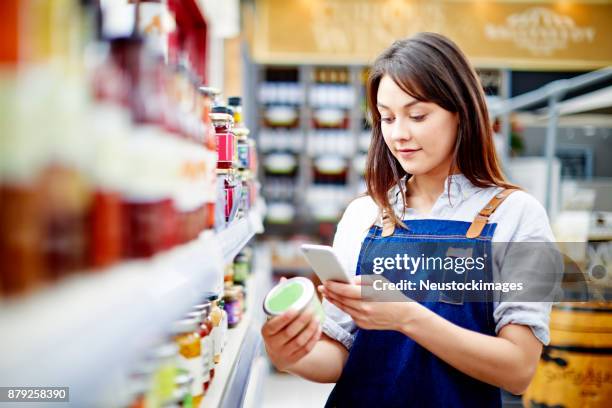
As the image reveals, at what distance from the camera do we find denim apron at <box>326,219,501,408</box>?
1.37 meters

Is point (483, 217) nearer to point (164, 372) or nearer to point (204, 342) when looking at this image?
point (204, 342)

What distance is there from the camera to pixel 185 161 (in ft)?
3.02

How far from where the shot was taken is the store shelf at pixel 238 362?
129cm

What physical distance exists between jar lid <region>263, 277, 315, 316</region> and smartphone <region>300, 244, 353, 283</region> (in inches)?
1.8

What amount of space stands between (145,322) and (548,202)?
3.57m

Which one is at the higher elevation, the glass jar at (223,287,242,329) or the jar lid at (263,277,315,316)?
the jar lid at (263,277,315,316)

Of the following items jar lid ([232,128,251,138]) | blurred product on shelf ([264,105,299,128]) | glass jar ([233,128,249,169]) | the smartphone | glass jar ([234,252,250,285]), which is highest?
blurred product on shelf ([264,105,299,128])

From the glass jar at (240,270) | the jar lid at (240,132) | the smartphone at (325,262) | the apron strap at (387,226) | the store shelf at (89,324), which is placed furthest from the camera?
the glass jar at (240,270)

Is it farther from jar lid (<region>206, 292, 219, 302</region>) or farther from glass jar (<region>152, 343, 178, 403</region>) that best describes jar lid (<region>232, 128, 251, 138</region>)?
glass jar (<region>152, 343, 178, 403</region>)

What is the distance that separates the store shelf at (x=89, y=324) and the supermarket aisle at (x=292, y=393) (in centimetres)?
351

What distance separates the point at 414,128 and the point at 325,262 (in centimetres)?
47

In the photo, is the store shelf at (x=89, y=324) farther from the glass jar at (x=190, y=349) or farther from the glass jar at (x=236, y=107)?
the glass jar at (x=236, y=107)

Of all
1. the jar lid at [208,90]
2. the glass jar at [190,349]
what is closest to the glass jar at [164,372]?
the glass jar at [190,349]

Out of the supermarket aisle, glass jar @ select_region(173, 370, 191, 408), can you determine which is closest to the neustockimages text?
glass jar @ select_region(173, 370, 191, 408)
